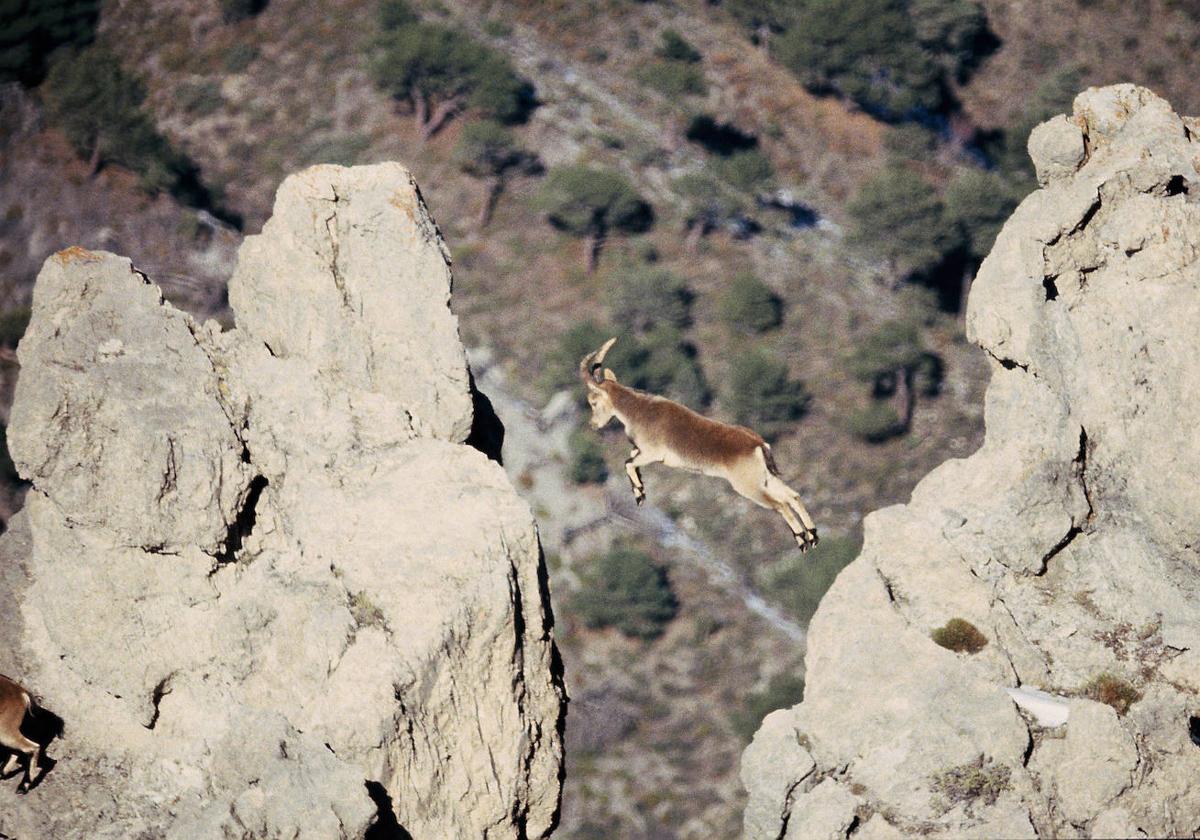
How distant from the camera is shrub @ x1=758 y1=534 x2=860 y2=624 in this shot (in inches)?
2790

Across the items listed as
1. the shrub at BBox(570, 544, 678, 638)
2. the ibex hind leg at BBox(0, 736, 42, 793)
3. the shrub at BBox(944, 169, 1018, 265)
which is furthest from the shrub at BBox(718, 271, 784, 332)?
the ibex hind leg at BBox(0, 736, 42, 793)

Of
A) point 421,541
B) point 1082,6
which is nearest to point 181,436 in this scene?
point 421,541

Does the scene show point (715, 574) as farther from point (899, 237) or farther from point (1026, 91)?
point (1026, 91)

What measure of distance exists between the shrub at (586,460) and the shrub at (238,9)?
193 feet

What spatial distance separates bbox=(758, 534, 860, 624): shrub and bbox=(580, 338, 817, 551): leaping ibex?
4079 centimetres

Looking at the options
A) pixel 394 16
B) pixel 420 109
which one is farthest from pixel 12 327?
pixel 394 16

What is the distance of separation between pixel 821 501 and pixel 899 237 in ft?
76.0

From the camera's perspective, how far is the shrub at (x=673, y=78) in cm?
11556

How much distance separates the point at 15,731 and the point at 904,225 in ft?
275

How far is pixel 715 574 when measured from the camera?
82.8 meters

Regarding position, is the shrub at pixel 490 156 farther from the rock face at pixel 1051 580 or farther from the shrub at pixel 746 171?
the rock face at pixel 1051 580

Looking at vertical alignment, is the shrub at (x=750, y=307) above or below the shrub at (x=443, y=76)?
below

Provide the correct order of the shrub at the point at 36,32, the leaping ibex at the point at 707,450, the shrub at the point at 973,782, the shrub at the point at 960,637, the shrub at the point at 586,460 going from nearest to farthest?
the shrub at the point at 973,782
the shrub at the point at 960,637
the leaping ibex at the point at 707,450
the shrub at the point at 586,460
the shrub at the point at 36,32

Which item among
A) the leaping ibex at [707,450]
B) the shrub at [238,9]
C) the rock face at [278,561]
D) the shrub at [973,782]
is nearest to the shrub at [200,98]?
the shrub at [238,9]
